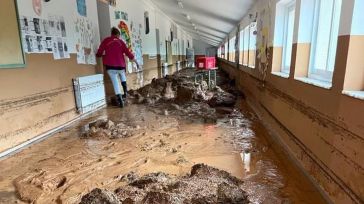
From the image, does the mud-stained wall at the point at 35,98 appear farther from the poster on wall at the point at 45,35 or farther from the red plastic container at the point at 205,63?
the red plastic container at the point at 205,63

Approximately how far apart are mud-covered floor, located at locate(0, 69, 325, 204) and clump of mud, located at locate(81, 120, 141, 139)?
0.02 metres

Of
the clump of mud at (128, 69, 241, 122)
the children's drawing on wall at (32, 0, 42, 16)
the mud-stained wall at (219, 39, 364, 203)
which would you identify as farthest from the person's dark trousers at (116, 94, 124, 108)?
the mud-stained wall at (219, 39, 364, 203)

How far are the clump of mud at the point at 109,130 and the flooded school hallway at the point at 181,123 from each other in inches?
0.6

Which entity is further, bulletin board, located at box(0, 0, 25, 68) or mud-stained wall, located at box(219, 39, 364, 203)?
bulletin board, located at box(0, 0, 25, 68)

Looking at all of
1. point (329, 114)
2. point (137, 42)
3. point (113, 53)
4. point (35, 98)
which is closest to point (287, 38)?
point (329, 114)

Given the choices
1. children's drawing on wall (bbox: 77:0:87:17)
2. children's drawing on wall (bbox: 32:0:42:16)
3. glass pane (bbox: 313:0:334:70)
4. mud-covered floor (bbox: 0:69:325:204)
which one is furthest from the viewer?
children's drawing on wall (bbox: 77:0:87:17)

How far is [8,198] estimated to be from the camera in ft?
6.29

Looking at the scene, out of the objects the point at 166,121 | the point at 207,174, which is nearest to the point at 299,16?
the point at 207,174

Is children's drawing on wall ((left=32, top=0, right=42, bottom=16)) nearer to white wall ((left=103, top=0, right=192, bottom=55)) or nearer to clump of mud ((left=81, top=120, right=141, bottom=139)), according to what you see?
clump of mud ((left=81, top=120, right=141, bottom=139))

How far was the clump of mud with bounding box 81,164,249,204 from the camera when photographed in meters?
1.74

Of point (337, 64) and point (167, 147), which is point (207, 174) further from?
point (337, 64)

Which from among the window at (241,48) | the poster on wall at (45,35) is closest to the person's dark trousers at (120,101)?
the poster on wall at (45,35)

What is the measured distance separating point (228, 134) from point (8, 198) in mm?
2433

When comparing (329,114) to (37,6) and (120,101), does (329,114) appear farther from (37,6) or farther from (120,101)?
(120,101)
